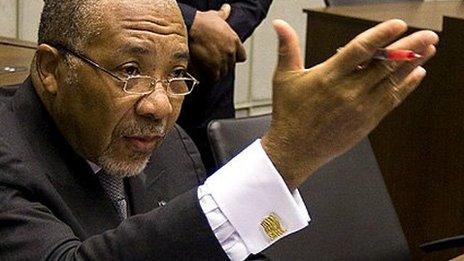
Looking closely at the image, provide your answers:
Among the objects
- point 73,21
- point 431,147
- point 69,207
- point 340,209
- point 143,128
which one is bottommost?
point 431,147

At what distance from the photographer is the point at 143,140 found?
1.50 meters

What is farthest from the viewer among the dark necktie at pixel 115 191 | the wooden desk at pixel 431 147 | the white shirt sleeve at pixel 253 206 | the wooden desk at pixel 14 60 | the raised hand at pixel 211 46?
the wooden desk at pixel 431 147

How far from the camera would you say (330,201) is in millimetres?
2018

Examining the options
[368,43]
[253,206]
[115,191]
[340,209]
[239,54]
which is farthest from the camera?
[239,54]

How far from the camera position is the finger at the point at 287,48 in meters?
1.08

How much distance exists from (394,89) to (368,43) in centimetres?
8

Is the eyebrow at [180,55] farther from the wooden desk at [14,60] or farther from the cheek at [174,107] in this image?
the wooden desk at [14,60]

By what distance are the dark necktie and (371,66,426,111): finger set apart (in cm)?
62

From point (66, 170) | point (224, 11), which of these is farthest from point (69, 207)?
point (224, 11)

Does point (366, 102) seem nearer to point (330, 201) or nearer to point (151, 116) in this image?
point (151, 116)

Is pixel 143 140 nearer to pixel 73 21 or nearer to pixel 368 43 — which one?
pixel 73 21

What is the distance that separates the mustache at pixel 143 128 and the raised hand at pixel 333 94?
336 mm

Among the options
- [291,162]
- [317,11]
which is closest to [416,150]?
[317,11]

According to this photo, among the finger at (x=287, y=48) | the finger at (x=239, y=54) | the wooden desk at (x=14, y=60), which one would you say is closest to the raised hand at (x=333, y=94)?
the finger at (x=287, y=48)
